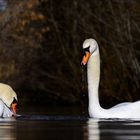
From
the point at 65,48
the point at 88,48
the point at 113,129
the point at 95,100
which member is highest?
the point at 65,48

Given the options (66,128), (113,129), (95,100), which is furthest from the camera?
(95,100)

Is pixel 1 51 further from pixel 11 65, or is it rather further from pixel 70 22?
pixel 70 22

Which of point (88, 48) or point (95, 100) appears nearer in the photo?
point (95, 100)

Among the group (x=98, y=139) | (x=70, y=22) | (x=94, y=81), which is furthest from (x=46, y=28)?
(x=98, y=139)

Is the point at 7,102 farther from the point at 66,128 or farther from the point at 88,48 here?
the point at 66,128

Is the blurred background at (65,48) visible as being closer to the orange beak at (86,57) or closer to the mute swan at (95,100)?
the mute swan at (95,100)

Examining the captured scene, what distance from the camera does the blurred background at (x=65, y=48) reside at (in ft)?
97.9

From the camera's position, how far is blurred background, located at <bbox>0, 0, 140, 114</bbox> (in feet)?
97.9

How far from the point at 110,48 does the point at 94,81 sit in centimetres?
1062

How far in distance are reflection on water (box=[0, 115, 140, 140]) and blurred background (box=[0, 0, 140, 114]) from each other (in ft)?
27.5

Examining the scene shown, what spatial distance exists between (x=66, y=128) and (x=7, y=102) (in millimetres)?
4359

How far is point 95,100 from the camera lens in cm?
2009

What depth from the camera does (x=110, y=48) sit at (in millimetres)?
31125

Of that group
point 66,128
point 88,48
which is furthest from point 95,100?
point 66,128
